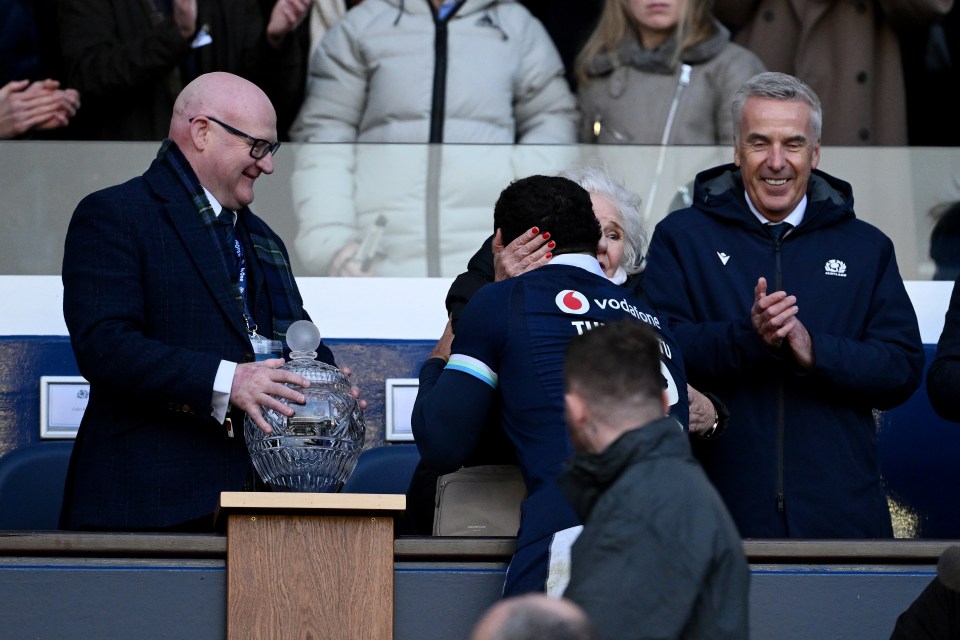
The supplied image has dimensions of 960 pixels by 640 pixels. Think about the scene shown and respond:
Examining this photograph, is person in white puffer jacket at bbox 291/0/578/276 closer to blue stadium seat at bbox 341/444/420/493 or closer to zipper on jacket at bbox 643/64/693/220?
zipper on jacket at bbox 643/64/693/220

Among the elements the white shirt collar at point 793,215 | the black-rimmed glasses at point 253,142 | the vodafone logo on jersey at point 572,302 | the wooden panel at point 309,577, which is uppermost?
the black-rimmed glasses at point 253,142

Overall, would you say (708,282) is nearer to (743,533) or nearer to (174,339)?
(743,533)

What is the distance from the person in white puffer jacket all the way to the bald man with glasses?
70.6 inches

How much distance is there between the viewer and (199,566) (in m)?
3.63

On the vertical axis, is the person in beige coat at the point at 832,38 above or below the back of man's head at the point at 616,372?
above

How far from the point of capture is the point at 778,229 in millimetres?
4555

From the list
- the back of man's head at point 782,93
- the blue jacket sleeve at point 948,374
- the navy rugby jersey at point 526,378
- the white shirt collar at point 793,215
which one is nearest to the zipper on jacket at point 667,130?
the back of man's head at point 782,93

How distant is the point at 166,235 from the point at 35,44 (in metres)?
2.29

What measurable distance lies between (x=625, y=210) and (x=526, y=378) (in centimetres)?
136

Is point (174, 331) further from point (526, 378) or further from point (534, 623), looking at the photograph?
point (534, 623)

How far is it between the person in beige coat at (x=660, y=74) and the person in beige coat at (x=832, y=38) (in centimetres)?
14

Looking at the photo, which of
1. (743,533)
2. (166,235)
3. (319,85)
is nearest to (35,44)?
(319,85)

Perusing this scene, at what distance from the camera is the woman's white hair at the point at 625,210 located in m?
4.61

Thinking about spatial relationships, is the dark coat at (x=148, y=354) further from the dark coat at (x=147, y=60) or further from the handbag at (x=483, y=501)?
the dark coat at (x=147, y=60)
